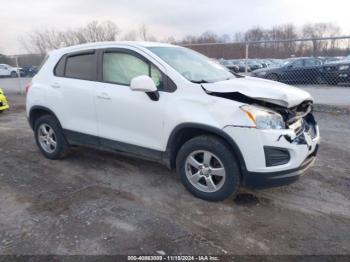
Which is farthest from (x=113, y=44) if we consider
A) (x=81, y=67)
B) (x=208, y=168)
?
(x=208, y=168)

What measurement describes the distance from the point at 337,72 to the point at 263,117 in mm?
10245

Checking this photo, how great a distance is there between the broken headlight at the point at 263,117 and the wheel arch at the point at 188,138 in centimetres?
32

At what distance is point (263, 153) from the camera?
2992 mm

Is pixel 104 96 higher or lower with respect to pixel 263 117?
higher

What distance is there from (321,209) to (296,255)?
3.14ft

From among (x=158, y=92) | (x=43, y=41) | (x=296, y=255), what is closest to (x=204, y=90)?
(x=158, y=92)

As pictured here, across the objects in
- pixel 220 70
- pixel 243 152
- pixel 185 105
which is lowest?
pixel 243 152

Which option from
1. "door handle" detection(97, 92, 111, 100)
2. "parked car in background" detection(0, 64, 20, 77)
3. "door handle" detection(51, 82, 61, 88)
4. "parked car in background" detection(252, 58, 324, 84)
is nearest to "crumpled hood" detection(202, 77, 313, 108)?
"door handle" detection(97, 92, 111, 100)

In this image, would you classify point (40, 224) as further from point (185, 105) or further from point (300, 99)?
point (300, 99)

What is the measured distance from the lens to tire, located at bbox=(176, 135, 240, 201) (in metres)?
3.19

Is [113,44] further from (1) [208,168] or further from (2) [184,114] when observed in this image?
(1) [208,168]

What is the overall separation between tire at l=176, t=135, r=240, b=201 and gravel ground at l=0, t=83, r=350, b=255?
0.52ft

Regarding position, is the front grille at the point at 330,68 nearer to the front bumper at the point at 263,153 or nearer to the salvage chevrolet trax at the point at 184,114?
the salvage chevrolet trax at the point at 184,114

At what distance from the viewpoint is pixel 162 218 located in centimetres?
314
